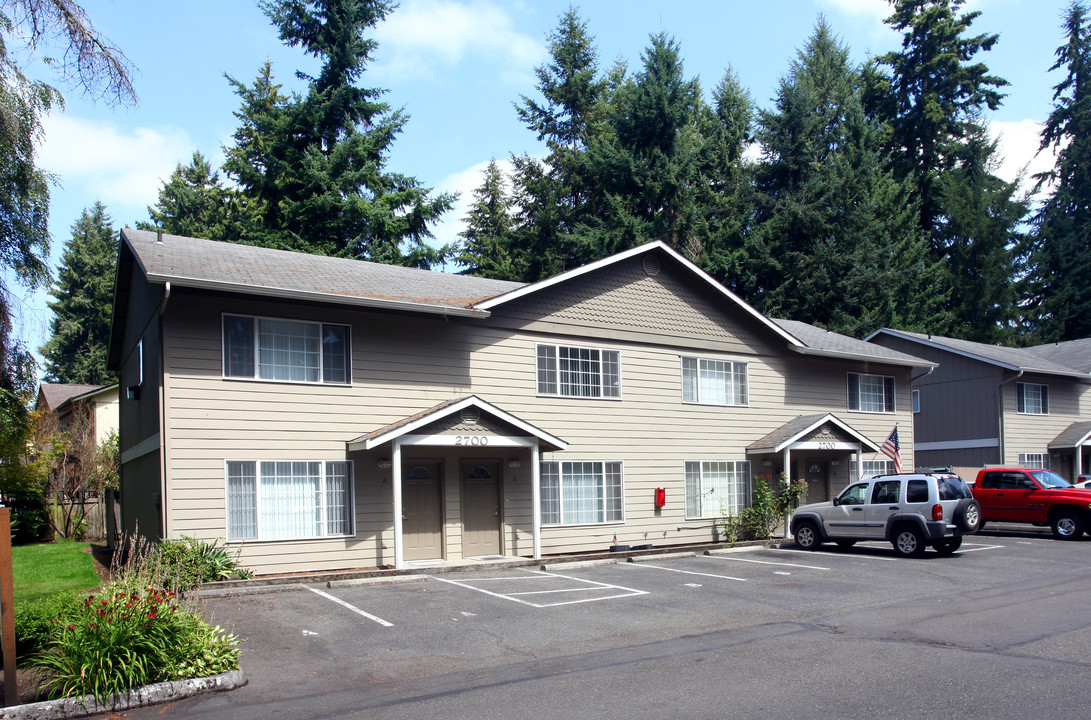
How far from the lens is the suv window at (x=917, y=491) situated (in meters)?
18.1

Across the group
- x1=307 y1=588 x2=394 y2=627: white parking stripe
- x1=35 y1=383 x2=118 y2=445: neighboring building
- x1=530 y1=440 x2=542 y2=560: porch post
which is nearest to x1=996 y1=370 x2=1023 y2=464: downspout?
x1=530 y1=440 x2=542 y2=560: porch post

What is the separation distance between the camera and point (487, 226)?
54000mm

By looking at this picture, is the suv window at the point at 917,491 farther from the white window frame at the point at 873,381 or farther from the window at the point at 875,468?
the white window frame at the point at 873,381

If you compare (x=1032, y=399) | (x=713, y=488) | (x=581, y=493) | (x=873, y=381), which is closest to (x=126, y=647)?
(x=581, y=493)

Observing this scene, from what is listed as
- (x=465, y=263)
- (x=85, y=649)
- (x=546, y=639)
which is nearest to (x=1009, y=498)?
(x=546, y=639)

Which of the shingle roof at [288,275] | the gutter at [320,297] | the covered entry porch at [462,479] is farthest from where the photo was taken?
the covered entry porch at [462,479]

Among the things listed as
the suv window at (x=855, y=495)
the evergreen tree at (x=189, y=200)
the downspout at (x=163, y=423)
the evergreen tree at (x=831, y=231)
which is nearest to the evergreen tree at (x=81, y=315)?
the evergreen tree at (x=189, y=200)

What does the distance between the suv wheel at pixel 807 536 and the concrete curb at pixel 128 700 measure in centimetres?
1486

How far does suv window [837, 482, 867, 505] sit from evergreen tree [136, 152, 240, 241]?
38.9 m

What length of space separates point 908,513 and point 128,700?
15.5m

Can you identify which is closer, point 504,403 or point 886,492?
point 504,403

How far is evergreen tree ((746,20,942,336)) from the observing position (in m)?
40.7

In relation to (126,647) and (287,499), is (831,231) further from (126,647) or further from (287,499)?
(126,647)

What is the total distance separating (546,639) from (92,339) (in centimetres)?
5236
